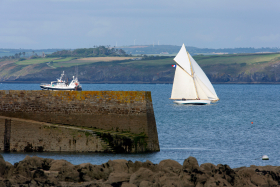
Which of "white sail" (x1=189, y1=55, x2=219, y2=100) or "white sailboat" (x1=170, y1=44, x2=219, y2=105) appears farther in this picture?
"white sail" (x1=189, y1=55, x2=219, y2=100)

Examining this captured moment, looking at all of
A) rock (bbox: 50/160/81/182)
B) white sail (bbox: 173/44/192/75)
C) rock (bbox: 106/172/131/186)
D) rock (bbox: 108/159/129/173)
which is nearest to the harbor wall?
rock (bbox: 108/159/129/173)

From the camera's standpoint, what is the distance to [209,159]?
1975 cm

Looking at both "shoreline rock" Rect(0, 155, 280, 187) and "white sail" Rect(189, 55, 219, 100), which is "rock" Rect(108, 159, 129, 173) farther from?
→ "white sail" Rect(189, 55, 219, 100)

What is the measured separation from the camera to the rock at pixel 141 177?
11.9 m

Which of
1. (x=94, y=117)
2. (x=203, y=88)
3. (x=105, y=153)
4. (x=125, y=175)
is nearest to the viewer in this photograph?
(x=125, y=175)

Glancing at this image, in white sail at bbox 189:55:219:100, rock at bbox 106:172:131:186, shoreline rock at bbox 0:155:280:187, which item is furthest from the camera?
white sail at bbox 189:55:219:100

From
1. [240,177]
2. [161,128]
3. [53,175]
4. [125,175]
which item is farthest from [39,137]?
[161,128]

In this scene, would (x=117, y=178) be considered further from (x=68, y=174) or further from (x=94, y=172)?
(x=68, y=174)

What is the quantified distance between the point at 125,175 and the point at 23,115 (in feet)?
26.2

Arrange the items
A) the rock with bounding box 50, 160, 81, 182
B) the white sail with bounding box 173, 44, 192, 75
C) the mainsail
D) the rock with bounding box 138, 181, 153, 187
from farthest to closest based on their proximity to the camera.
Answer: the white sail with bounding box 173, 44, 192, 75 < the mainsail < the rock with bounding box 50, 160, 81, 182 < the rock with bounding box 138, 181, 153, 187

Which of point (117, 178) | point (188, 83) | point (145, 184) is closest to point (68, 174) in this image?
point (117, 178)

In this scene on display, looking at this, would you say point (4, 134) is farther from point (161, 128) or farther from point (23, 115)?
point (161, 128)

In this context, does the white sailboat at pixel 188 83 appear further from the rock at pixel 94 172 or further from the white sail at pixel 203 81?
the rock at pixel 94 172

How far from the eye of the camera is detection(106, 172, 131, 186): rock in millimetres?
12102
